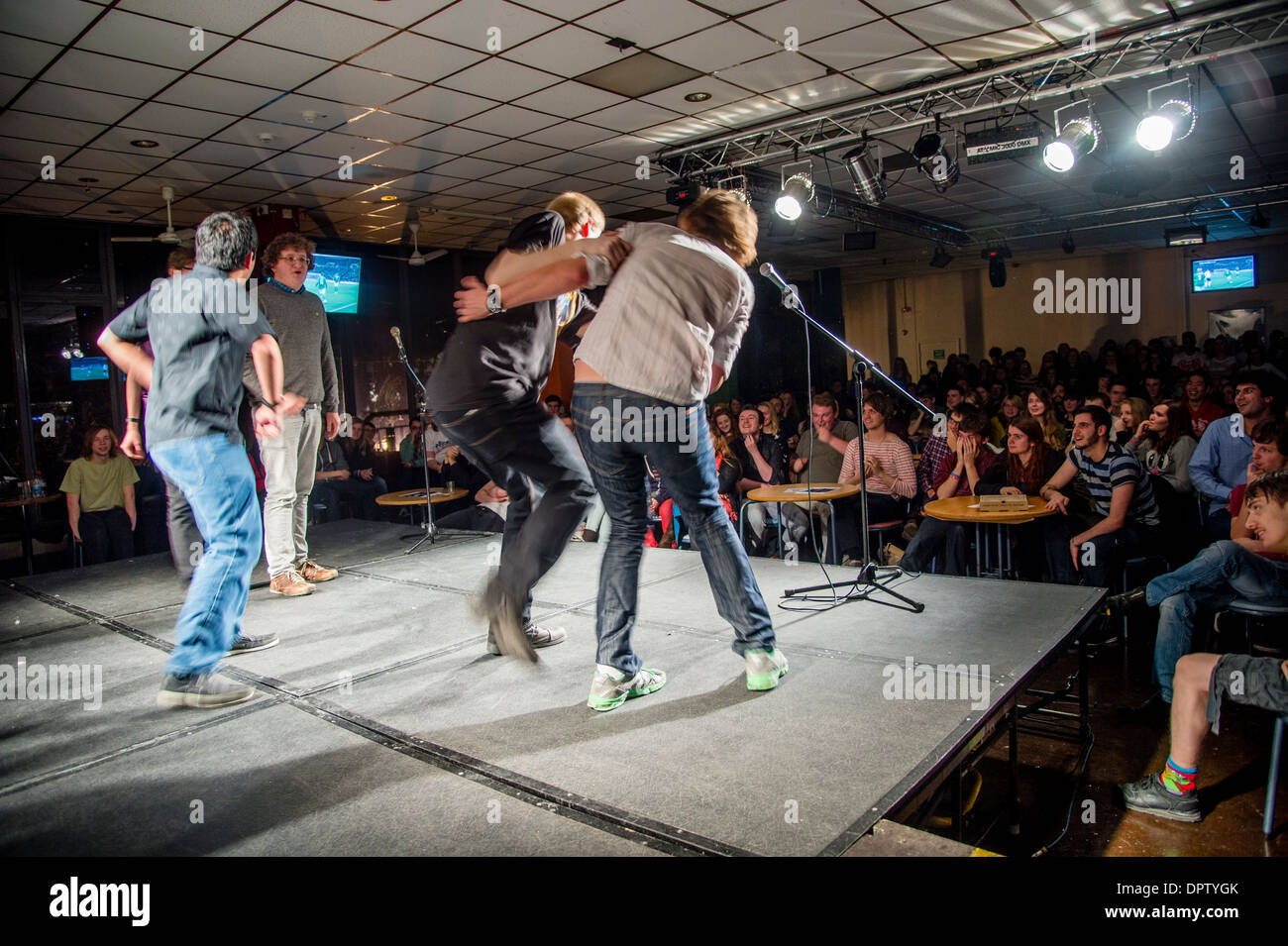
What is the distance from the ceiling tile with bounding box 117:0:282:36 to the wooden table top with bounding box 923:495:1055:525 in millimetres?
4123

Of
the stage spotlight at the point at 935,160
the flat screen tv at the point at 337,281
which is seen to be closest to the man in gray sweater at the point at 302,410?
the stage spotlight at the point at 935,160

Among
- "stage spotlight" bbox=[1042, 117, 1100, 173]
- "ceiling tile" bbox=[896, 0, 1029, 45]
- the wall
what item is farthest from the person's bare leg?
the wall

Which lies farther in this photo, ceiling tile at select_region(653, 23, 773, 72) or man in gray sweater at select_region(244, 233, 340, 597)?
ceiling tile at select_region(653, 23, 773, 72)

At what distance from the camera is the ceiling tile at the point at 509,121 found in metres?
5.68

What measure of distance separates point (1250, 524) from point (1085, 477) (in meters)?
1.14

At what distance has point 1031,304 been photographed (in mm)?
14812

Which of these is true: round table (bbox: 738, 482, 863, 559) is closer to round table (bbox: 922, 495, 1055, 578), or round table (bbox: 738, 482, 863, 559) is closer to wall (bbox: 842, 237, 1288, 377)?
round table (bbox: 922, 495, 1055, 578)

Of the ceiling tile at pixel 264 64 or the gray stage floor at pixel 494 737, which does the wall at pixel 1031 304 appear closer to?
the ceiling tile at pixel 264 64

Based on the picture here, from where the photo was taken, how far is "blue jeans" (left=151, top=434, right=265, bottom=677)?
2123 mm

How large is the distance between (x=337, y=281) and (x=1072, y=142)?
297 inches

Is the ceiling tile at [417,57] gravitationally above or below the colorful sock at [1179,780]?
above

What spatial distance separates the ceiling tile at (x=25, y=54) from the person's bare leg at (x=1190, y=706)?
5.83 m
